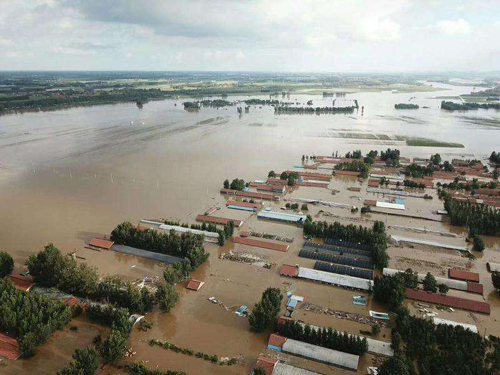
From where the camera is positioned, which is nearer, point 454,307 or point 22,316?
point 22,316

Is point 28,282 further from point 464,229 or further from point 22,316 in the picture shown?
point 464,229

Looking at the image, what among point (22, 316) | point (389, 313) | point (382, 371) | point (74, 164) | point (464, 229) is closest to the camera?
point (382, 371)

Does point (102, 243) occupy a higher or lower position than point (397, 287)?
lower

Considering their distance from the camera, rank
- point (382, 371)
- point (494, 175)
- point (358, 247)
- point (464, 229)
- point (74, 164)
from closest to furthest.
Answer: point (382, 371)
point (358, 247)
point (464, 229)
point (494, 175)
point (74, 164)

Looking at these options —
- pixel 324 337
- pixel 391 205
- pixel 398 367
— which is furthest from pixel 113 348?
pixel 391 205

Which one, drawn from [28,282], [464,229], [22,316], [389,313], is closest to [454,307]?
[389,313]

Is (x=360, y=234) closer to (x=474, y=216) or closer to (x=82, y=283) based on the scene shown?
(x=474, y=216)

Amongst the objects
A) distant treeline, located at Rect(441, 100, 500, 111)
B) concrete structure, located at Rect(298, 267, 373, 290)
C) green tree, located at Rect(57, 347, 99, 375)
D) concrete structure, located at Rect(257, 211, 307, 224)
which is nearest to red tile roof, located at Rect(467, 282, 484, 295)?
concrete structure, located at Rect(298, 267, 373, 290)

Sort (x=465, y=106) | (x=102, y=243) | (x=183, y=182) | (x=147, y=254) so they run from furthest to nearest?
(x=465, y=106) < (x=183, y=182) < (x=102, y=243) < (x=147, y=254)
